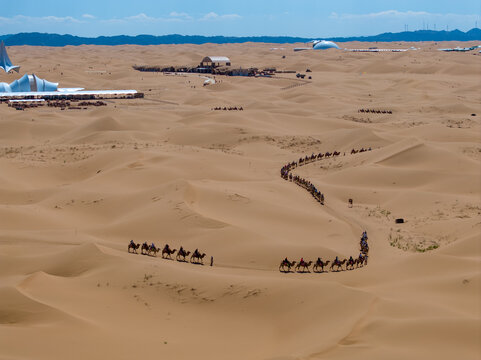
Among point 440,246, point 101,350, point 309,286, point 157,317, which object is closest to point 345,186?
point 440,246

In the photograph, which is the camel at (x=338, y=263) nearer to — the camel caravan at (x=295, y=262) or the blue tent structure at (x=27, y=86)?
the camel caravan at (x=295, y=262)

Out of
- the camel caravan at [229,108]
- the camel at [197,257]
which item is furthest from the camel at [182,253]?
the camel caravan at [229,108]

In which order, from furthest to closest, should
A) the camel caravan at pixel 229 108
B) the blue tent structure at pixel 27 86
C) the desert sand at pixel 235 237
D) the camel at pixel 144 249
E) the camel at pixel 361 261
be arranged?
the blue tent structure at pixel 27 86, the camel caravan at pixel 229 108, the camel at pixel 144 249, the camel at pixel 361 261, the desert sand at pixel 235 237

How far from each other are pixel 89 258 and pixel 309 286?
7.31 metres

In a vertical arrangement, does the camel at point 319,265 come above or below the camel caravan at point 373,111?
below

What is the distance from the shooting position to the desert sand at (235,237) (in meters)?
14.5

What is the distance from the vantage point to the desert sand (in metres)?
14.5

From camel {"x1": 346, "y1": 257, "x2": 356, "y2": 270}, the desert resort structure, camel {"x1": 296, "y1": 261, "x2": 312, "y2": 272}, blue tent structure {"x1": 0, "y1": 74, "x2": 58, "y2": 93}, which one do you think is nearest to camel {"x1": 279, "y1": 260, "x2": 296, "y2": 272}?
camel {"x1": 296, "y1": 261, "x2": 312, "y2": 272}

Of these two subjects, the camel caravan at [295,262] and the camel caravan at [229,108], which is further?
the camel caravan at [229,108]

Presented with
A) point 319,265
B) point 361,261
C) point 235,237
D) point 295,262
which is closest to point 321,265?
point 319,265

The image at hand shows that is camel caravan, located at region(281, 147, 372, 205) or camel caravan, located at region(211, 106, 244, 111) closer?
camel caravan, located at region(281, 147, 372, 205)

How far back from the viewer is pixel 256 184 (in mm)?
32500

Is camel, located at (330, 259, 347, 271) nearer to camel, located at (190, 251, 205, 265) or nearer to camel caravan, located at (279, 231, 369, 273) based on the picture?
camel caravan, located at (279, 231, 369, 273)

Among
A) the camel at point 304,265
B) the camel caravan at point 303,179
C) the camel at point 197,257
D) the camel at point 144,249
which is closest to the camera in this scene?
the camel at point 304,265
